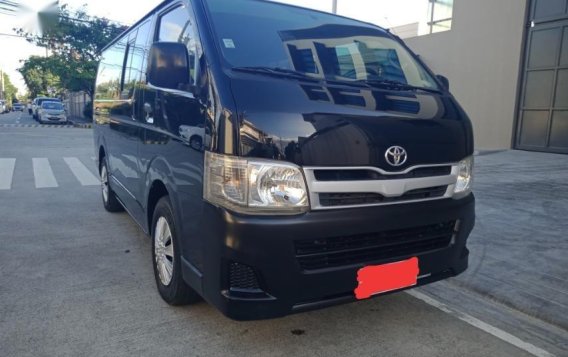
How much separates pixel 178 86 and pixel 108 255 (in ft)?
6.94

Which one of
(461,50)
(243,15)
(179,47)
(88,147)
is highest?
(461,50)

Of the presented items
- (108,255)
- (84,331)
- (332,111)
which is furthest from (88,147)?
(332,111)

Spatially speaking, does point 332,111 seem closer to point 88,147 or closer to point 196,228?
point 196,228

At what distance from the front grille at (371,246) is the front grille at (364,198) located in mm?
174

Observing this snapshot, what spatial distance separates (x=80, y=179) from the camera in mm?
7902

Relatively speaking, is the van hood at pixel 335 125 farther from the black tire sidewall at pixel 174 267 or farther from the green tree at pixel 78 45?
the green tree at pixel 78 45

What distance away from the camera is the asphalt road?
8.32 ft

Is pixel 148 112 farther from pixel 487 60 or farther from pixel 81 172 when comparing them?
pixel 487 60

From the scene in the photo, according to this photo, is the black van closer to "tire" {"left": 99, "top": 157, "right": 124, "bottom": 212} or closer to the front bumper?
the front bumper

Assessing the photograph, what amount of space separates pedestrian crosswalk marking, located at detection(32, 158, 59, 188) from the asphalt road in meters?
3.36

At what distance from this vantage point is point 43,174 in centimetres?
831

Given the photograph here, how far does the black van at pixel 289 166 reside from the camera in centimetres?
213

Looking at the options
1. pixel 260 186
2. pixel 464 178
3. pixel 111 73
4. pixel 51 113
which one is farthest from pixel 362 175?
pixel 51 113

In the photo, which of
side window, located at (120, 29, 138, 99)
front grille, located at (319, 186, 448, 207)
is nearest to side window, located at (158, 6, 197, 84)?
side window, located at (120, 29, 138, 99)
